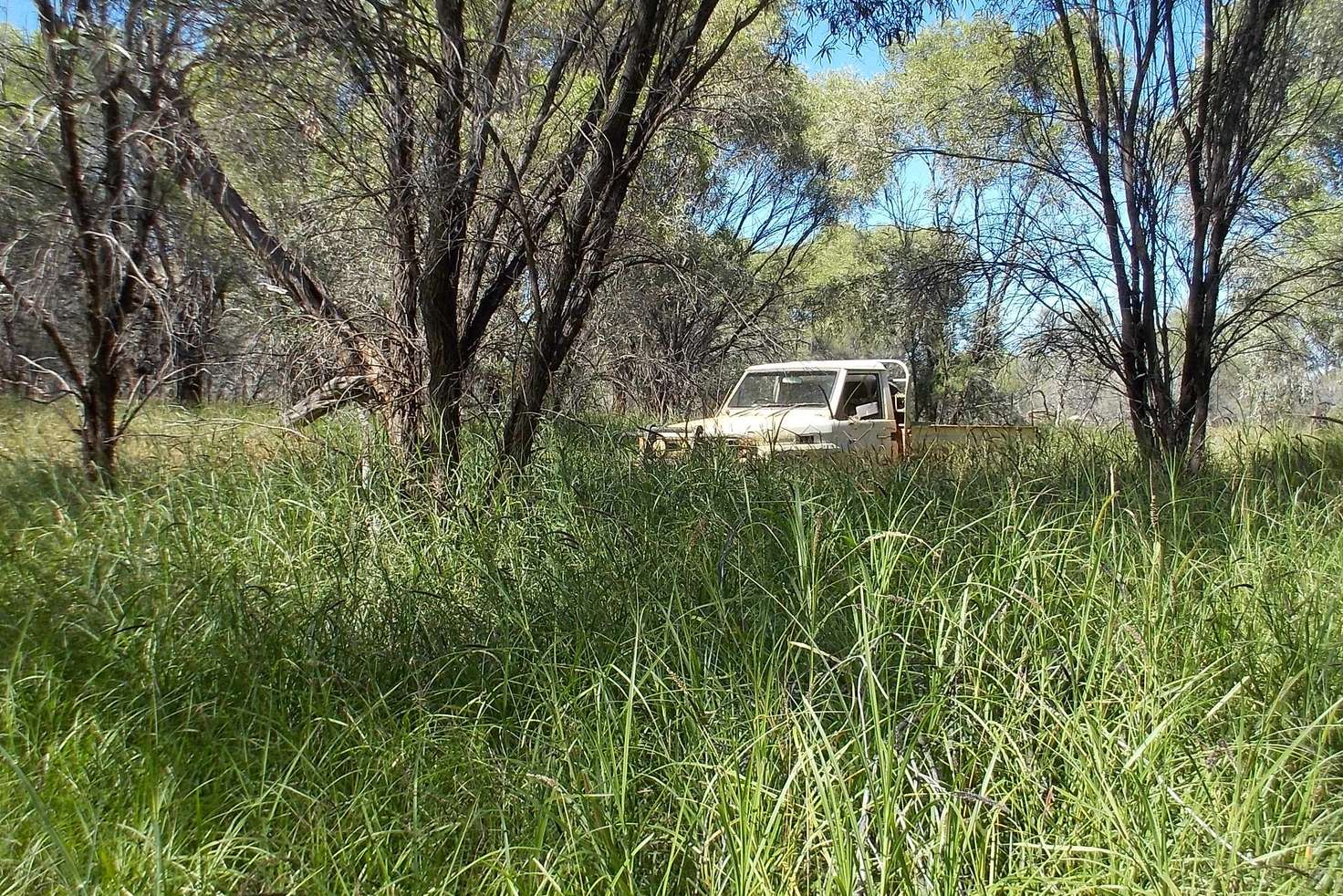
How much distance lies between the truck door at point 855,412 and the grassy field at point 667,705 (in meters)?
4.06

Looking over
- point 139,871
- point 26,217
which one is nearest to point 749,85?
point 26,217

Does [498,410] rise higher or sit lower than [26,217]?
lower

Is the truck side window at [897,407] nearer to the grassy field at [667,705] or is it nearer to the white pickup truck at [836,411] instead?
the white pickup truck at [836,411]

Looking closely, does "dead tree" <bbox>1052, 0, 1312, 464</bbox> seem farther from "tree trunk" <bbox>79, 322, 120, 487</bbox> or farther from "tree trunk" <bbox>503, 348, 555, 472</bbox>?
"tree trunk" <bbox>79, 322, 120, 487</bbox>

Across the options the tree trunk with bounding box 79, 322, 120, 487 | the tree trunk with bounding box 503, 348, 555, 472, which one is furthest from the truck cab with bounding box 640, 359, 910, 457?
the tree trunk with bounding box 79, 322, 120, 487

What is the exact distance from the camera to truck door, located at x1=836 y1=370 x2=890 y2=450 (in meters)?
8.23

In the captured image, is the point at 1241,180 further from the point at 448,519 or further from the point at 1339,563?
the point at 448,519

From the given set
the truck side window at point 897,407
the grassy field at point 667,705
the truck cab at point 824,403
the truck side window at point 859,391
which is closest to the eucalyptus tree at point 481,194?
the grassy field at point 667,705

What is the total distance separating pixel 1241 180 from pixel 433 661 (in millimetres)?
6263

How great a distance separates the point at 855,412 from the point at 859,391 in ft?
2.46

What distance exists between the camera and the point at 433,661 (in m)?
2.81

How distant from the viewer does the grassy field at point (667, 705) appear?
6.01 feet

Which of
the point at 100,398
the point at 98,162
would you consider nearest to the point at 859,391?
the point at 100,398

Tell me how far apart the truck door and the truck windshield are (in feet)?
0.76
